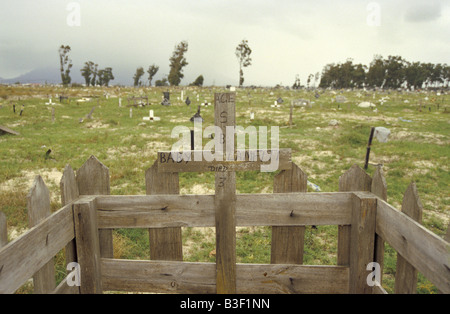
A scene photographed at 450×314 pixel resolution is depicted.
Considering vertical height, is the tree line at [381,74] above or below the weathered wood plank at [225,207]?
above

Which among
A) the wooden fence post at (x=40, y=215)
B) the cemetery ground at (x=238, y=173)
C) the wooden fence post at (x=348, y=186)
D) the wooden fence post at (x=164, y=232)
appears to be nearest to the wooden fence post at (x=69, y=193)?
the wooden fence post at (x=40, y=215)

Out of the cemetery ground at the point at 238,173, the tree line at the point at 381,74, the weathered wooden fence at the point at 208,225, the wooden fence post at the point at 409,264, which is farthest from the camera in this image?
the tree line at the point at 381,74

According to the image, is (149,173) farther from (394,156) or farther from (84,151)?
(394,156)

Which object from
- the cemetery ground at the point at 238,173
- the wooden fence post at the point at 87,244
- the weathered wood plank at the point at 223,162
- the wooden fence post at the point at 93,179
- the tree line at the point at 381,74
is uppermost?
the tree line at the point at 381,74

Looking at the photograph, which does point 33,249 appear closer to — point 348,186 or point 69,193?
point 69,193

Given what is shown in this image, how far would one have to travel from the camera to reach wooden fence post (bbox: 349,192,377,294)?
2207 mm

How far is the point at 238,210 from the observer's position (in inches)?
90.7

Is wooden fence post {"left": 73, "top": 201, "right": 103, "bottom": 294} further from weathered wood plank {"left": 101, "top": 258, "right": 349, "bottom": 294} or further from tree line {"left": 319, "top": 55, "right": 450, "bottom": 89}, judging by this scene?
tree line {"left": 319, "top": 55, "right": 450, "bottom": 89}

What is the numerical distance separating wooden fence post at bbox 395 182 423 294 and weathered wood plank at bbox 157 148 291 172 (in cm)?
82

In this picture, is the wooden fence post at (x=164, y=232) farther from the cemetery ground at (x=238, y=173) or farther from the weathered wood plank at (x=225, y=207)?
the cemetery ground at (x=238, y=173)

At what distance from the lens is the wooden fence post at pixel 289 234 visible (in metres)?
2.33

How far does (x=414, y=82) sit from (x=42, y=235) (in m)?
100

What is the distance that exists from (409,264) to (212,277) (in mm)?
1424
